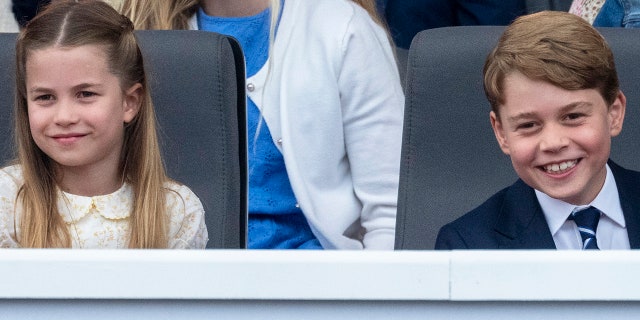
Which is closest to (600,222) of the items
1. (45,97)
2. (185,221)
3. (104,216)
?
(185,221)

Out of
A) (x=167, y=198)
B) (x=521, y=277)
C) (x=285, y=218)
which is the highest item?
(x=521, y=277)

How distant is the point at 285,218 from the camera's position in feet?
6.84

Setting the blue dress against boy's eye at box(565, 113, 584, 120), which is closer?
boy's eye at box(565, 113, 584, 120)

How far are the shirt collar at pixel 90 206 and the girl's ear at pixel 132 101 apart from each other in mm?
129

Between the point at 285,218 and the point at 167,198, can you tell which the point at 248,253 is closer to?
the point at 167,198

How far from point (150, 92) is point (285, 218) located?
39 cm

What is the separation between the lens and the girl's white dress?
171 cm

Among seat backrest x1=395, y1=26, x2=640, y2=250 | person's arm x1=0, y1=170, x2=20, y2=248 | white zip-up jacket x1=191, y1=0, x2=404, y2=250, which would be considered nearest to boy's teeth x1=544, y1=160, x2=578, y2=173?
seat backrest x1=395, y1=26, x2=640, y2=250

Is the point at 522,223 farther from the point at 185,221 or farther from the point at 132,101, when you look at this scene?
the point at 132,101

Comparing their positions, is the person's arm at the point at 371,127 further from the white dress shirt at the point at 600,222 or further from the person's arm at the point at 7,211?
the person's arm at the point at 7,211

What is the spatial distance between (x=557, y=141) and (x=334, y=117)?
560 millimetres

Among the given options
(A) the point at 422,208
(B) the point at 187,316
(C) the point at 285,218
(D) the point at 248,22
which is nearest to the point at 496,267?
(B) the point at 187,316

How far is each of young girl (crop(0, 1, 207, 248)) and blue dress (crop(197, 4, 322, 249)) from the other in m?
0.28

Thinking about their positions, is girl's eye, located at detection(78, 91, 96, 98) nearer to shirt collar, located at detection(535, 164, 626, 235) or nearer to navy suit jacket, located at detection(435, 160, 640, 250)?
navy suit jacket, located at detection(435, 160, 640, 250)
